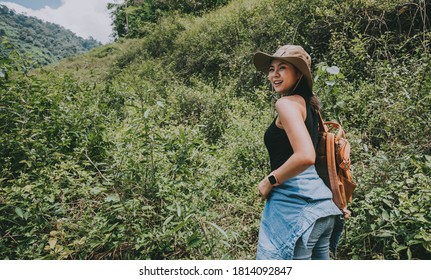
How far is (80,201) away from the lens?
3.04 m

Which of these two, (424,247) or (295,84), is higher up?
(295,84)

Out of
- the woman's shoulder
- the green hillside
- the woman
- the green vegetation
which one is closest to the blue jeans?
the woman

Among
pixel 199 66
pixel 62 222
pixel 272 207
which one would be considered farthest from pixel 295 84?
pixel 199 66

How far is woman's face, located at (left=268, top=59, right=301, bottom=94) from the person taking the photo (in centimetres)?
151

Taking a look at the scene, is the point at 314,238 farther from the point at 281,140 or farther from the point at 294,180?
the point at 281,140

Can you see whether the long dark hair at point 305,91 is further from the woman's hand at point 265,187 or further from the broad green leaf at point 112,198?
the broad green leaf at point 112,198

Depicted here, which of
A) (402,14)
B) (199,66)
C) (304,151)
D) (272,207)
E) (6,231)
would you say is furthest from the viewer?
(199,66)

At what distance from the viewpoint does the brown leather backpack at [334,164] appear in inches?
64.4

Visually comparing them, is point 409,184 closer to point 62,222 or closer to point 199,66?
point 62,222

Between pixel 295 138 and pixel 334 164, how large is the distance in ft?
1.54

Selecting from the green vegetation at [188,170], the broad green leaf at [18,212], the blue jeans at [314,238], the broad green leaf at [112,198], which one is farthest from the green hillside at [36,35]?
the blue jeans at [314,238]

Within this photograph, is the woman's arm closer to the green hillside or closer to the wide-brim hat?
the wide-brim hat
